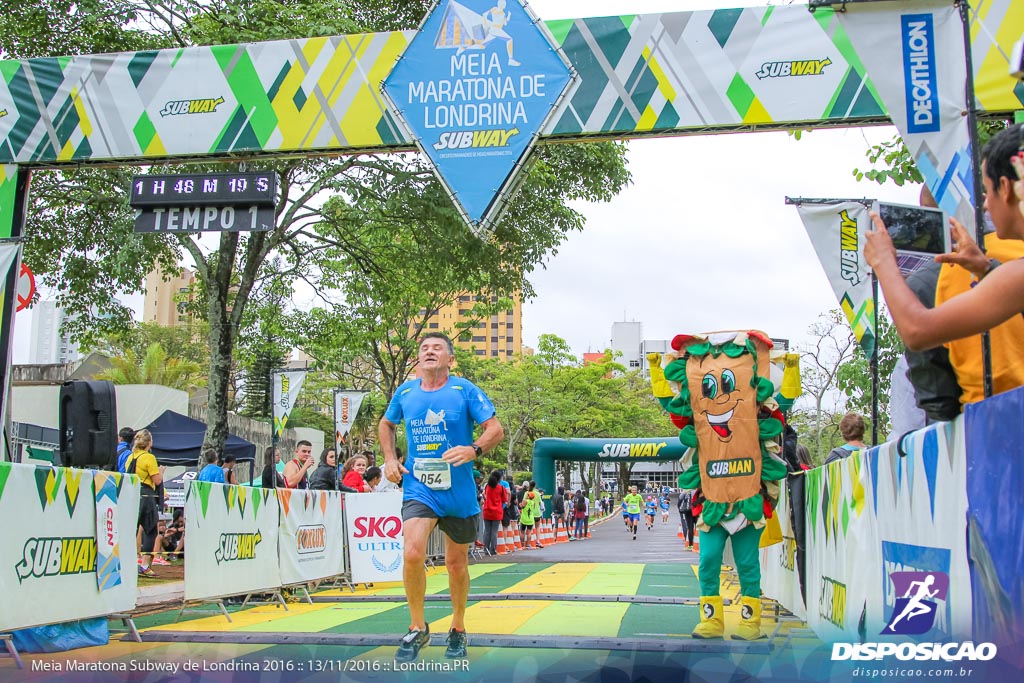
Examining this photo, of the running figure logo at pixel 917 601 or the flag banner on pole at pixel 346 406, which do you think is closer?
the running figure logo at pixel 917 601

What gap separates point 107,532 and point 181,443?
15.4 metres

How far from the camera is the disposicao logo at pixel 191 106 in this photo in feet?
26.7

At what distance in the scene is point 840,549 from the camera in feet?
17.0

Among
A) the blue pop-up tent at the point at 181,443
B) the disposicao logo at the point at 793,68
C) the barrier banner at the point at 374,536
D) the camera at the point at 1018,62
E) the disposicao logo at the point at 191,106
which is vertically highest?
the disposicao logo at the point at 191,106

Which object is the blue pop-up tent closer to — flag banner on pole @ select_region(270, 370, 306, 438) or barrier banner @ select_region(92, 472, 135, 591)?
flag banner on pole @ select_region(270, 370, 306, 438)

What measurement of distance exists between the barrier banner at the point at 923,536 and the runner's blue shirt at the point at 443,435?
233 centimetres

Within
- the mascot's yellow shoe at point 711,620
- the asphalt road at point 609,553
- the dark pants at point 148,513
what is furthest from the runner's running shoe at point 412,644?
the asphalt road at point 609,553

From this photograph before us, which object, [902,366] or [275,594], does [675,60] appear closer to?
[902,366]

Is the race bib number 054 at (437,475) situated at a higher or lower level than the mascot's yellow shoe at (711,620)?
higher

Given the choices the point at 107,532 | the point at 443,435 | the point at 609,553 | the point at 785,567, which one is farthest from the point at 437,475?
the point at 609,553

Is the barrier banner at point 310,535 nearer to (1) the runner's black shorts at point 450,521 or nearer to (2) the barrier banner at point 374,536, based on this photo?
(2) the barrier banner at point 374,536

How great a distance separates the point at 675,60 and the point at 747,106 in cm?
71

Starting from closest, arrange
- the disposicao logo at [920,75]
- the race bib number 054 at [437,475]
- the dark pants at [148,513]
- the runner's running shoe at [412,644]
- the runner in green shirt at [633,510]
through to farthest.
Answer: the runner's running shoe at [412,644]
the race bib number 054 at [437,475]
the disposicao logo at [920,75]
the dark pants at [148,513]
the runner in green shirt at [633,510]

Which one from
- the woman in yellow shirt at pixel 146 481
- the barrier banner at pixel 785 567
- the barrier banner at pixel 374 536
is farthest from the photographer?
the barrier banner at pixel 374 536
